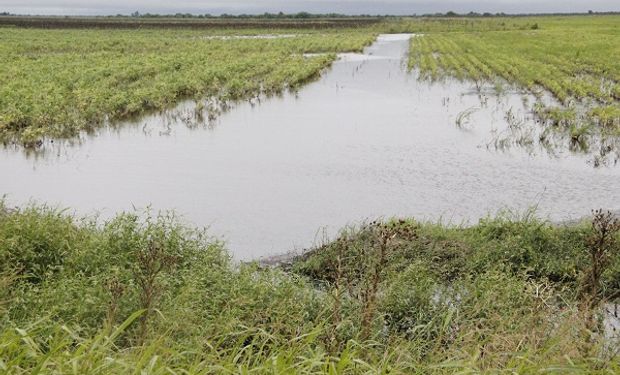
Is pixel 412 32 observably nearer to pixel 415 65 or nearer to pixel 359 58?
pixel 359 58

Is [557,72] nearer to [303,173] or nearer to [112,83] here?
[112,83]

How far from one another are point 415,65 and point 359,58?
565cm

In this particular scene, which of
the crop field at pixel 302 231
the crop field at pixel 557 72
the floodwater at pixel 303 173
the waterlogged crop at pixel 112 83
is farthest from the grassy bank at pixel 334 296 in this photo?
the waterlogged crop at pixel 112 83

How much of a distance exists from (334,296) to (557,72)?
24196mm

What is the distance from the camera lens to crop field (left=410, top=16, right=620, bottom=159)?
16.1m

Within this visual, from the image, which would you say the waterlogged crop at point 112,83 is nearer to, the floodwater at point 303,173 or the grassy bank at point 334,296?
the floodwater at point 303,173

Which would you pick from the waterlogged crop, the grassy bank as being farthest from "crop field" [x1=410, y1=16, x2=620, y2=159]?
the grassy bank

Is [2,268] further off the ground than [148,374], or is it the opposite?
[148,374]

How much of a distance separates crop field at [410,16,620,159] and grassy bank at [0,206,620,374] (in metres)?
7.86

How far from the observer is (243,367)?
137 inches

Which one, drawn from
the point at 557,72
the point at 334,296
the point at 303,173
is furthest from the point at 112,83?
the point at 334,296

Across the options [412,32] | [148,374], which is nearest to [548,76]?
[148,374]

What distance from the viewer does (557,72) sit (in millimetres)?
25578

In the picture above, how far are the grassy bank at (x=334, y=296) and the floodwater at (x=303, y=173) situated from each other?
1.22 meters
